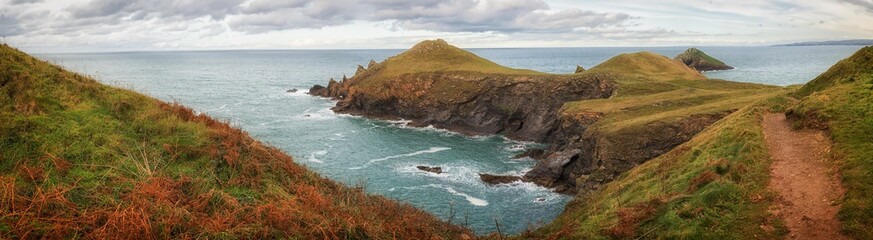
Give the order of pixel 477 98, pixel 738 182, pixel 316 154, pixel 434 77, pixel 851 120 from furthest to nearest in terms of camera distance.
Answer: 1. pixel 434 77
2. pixel 477 98
3. pixel 316 154
4. pixel 851 120
5. pixel 738 182

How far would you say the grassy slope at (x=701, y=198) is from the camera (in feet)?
53.9

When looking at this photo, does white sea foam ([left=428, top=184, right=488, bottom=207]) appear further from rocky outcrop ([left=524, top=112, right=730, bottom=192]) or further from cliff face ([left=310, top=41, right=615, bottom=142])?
cliff face ([left=310, top=41, right=615, bottom=142])

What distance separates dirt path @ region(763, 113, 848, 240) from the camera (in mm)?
15203

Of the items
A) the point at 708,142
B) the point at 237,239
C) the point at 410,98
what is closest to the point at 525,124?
the point at 410,98

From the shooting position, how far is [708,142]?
29531mm

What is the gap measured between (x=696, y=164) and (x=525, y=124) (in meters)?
53.2

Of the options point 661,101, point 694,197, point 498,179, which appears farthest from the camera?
point 661,101

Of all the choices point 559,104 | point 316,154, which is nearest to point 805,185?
point 316,154

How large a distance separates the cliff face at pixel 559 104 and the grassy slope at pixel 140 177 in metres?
30.1

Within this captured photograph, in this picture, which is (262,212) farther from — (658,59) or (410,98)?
(658,59)

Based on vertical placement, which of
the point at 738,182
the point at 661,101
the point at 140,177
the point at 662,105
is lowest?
the point at 662,105

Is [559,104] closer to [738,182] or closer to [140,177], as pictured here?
[738,182]

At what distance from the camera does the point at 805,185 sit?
59.8ft

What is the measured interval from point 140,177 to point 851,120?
28885mm
